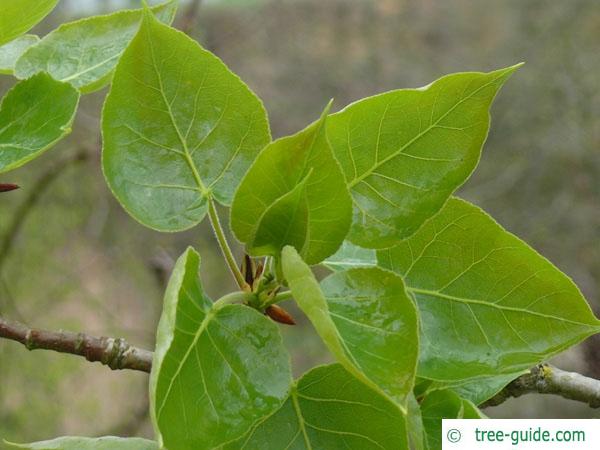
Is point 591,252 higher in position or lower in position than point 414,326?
lower

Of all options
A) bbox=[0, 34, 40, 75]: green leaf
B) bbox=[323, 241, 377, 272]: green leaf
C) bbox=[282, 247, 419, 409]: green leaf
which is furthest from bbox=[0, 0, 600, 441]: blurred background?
bbox=[282, 247, 419, 409]: green leaf

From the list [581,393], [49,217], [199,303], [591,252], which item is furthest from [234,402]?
[591,252]

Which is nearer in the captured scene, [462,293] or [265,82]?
[462,293]

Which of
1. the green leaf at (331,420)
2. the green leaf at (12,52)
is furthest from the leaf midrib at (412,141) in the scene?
the green leaf at (12,52)

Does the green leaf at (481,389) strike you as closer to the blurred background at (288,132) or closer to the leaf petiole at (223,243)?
the leaf petiole at (223,243)

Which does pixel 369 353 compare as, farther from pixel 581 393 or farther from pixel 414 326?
pixel 581 393
